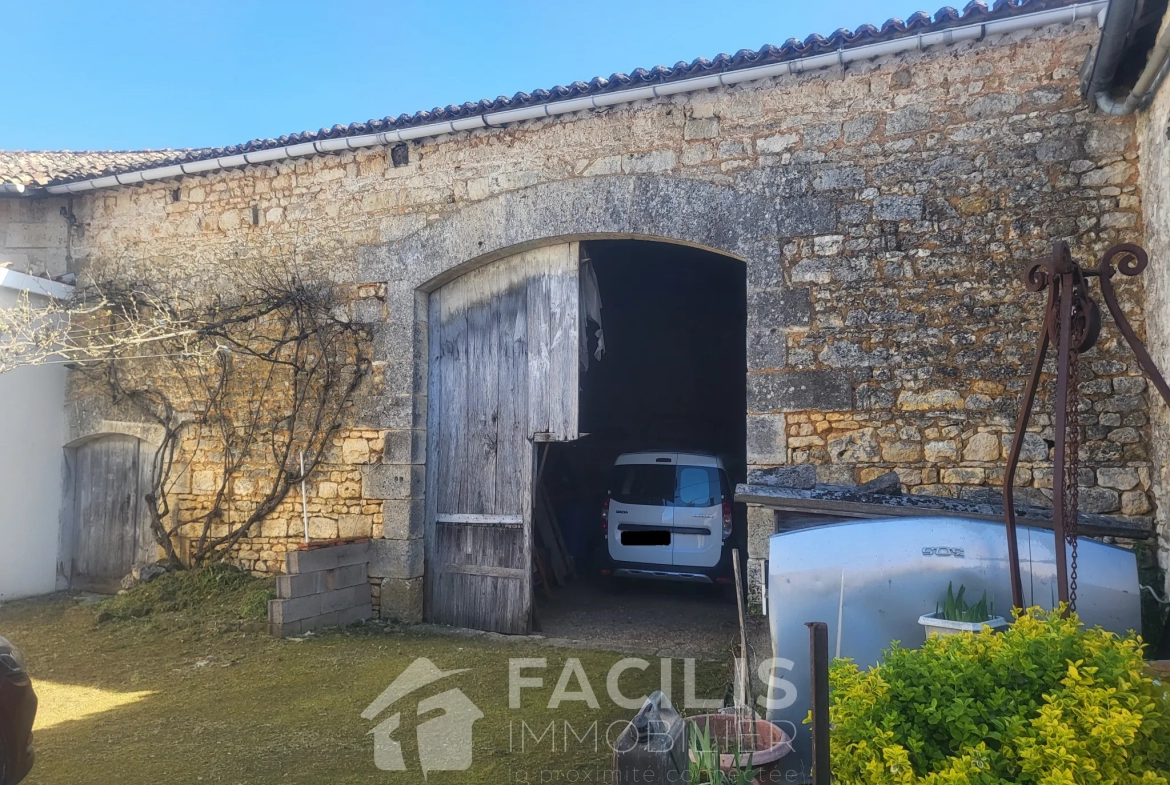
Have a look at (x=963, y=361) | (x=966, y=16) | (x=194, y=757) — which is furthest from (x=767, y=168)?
(x=194, y=757)

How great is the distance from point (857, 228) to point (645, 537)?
3.49m

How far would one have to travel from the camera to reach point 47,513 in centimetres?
781

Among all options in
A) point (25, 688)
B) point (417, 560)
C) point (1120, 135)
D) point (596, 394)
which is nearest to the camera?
point (25, 688)

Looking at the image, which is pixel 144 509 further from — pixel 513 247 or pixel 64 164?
pixel 513 247

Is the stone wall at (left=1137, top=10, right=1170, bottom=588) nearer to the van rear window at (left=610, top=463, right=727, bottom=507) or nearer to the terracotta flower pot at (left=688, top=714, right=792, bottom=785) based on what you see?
the terracotta flower pot at (left=688, top=714, right=792, bottom=785)

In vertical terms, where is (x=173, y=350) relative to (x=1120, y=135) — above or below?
below

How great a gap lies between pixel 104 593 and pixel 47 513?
1.00 meters

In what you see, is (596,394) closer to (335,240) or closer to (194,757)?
(335,240)

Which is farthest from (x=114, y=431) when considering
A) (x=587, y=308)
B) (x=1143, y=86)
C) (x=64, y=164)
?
(x=1143, y=86)

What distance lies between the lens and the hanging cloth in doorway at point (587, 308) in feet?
20.6

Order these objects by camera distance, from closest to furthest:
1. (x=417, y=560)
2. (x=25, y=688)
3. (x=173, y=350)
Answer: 1. (x=25, y=688)
2. (x=417, y=560)
3. (x=173, y=350)

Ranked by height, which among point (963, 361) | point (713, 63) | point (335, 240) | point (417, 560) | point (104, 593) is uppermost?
point (713, 63)

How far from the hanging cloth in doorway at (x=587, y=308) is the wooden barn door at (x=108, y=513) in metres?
4.56

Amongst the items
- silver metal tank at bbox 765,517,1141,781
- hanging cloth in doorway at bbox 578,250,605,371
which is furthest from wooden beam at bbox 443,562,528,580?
silver metal tank at bbox 765,517,1141,781
